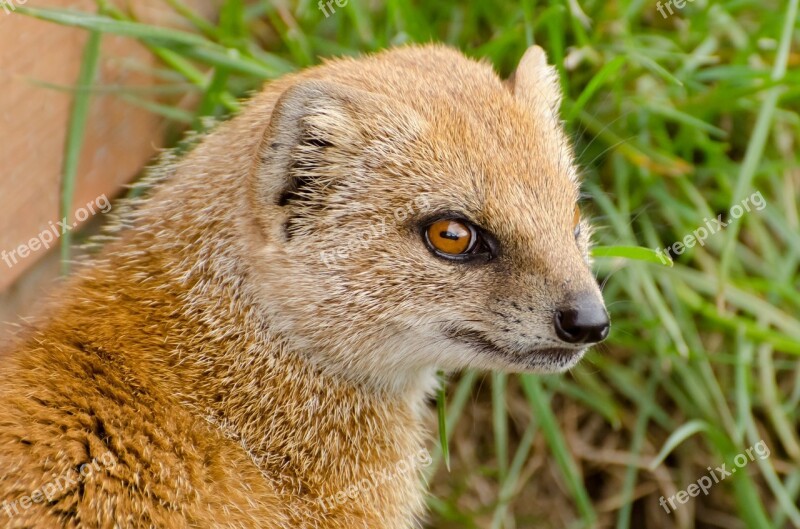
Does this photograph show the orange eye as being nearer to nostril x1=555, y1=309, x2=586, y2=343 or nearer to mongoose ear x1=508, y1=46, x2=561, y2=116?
nostril x1=555, y1=309, x2=586, y2=343

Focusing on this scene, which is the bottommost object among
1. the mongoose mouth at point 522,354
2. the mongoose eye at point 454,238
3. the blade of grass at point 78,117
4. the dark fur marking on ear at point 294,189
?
the mongoose mouth at point 522,354

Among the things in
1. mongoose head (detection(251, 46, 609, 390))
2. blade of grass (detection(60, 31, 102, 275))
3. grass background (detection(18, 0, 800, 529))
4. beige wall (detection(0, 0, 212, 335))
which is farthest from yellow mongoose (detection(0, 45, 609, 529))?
grass background (detection(18, 0, 800, 529))

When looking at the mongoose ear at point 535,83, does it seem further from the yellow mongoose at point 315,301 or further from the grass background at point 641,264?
the grass background at point 641,264

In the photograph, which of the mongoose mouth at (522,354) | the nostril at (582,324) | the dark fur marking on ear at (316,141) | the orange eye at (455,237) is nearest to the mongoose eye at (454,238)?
the orange eye at (455,237)

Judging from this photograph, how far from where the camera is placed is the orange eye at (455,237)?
9.57ft

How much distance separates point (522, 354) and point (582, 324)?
24 centimetres

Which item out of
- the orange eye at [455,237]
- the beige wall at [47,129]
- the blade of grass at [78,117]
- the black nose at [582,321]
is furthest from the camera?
the beige wall at [47,129]

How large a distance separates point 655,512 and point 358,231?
7.94 feet

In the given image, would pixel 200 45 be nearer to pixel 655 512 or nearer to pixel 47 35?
pixel 47 35

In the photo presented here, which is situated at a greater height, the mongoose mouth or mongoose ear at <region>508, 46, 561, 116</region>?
mongoose ear at <region>508, 46, 561, 116</region>

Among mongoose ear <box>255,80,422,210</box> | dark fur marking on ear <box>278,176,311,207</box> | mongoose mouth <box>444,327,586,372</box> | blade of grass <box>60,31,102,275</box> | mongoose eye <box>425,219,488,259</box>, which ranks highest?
blade of grass <box>60,31,102,275</box>

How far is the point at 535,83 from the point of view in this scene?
338cm

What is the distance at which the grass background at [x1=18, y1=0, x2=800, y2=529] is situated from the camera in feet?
13.9

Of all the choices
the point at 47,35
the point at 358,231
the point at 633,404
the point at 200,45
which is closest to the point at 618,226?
the point at 633,404
